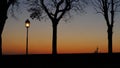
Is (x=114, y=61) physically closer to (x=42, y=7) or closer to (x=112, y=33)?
(x=112, y=33)

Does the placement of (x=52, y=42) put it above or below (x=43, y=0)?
below

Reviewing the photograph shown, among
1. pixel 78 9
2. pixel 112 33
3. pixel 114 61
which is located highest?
pixel 78 9

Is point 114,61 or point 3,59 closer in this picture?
point 3,59

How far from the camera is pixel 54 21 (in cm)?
3681

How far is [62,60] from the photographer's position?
2922 centimetres

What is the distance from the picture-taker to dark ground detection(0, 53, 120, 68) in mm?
26438

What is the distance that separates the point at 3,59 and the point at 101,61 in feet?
31.1

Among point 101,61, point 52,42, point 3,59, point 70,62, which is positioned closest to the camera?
point 3,59

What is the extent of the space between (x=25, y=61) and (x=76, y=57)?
15.3 ft

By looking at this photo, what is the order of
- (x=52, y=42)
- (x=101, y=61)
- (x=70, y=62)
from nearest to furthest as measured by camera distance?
1. (x=70, y=62)
2. (x=101, y=61)
3. (x=52, y=42)

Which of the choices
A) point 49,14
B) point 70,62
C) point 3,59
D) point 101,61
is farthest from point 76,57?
point 49,14

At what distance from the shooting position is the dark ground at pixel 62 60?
26438 mm

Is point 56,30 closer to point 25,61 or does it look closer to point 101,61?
point 101,61

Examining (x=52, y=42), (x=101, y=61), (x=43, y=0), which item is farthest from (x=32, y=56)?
(x=43, y=0)
